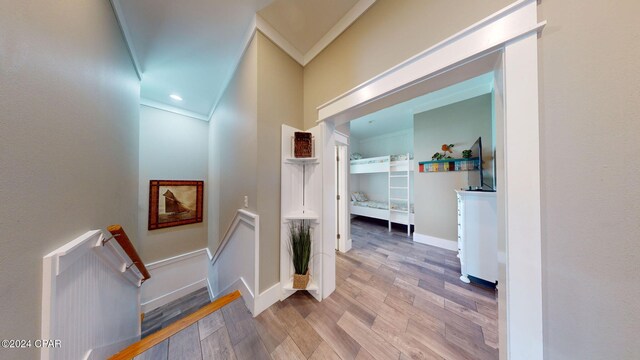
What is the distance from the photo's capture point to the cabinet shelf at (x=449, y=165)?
265 cm

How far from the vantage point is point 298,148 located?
1723 millimetres

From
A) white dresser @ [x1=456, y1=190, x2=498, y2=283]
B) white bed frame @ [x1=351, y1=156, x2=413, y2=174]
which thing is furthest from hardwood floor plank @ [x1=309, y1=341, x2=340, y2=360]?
white bed frame @ [x1=351, y1=156, x2=413, y2=174]

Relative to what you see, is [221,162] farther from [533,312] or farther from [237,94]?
[533,312]

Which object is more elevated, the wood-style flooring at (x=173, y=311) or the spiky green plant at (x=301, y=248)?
the spiky green plant at (x=301, y=248)

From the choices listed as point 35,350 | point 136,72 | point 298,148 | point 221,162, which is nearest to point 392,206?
point 298,148

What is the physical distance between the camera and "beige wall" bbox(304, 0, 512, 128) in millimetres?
916

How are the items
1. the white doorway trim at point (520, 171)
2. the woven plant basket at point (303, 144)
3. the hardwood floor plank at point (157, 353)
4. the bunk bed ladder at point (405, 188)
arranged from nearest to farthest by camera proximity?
1. the white doorway trim at point (520, 171)
2. the hardwood floor plank at point (157, 353)
3. the woven plant basket at point (303, 144)
4. the bunk bed ladder at point (405, 188)

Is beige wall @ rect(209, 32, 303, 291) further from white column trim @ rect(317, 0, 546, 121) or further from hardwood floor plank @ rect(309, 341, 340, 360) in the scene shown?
white column trim @ rect(317, 0, 546, 121)

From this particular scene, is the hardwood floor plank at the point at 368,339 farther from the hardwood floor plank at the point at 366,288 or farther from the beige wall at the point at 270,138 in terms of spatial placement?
the beige wall at the point at 270,138

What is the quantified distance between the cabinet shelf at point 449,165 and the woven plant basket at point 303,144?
2.51 m

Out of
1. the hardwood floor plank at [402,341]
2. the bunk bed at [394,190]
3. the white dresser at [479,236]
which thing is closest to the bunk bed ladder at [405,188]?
the bunk bed at [394,190]

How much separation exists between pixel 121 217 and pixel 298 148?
191 cm

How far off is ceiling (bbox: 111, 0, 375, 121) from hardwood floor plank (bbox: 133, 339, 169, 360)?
8.99 ft

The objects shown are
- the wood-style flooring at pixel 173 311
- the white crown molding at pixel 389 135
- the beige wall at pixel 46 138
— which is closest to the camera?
the beige wall at pixel 46 138
